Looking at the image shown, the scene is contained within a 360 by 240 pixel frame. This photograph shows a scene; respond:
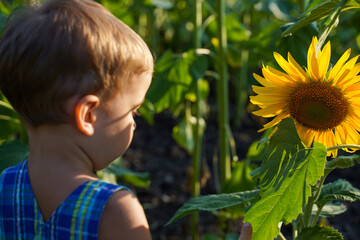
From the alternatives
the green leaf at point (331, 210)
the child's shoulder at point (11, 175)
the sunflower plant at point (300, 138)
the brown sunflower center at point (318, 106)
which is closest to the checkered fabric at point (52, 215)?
the child's shoulder at point (11, 175)

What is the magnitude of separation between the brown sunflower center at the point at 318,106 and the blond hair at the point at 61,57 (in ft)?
0.88

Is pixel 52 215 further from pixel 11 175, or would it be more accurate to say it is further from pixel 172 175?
pixel 172 175

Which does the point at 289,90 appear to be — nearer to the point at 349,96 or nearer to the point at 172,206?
the point at 349,96

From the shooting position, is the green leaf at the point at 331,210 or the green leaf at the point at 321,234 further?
the green leaf at the point at 331,210

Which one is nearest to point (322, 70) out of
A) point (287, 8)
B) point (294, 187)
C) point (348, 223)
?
point (294, 187)

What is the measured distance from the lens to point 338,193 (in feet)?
3.14

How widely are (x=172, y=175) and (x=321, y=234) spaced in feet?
5.47

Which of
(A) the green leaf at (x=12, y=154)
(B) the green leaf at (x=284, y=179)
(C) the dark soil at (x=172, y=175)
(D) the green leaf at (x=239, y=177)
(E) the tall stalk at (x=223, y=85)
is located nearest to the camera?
(B) the green leaf at (x=284, y=179)

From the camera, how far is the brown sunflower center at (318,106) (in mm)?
875

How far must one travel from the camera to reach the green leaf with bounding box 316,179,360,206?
0.92 metres

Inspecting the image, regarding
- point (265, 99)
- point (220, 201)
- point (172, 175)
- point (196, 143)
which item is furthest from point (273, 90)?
point (172, 175)

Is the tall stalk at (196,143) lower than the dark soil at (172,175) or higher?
higher

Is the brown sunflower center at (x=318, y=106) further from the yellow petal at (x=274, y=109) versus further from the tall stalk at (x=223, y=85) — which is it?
the tall stalk at (x=223, y=85)

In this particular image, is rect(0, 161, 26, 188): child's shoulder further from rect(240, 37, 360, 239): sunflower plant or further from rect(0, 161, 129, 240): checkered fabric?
rect(240, 37, 360, 239): sunflower plant
